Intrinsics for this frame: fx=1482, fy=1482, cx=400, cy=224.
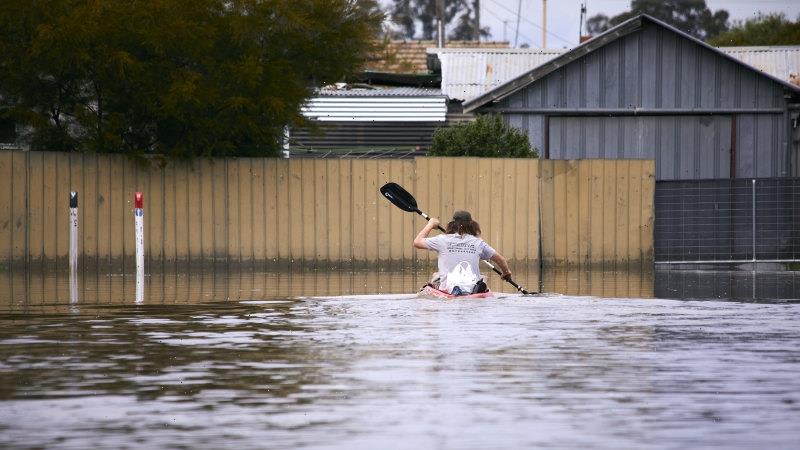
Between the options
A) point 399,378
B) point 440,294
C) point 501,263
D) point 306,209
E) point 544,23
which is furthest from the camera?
point 544,23

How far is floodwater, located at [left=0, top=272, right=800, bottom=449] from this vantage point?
7109 millimetres

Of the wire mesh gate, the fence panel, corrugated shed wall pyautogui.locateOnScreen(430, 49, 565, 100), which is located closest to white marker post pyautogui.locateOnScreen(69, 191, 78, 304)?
the fence panel

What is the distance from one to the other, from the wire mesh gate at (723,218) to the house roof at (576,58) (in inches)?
210

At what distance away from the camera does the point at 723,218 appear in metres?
25.6

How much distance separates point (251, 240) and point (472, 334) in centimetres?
1272

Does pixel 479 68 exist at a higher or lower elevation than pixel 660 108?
higher

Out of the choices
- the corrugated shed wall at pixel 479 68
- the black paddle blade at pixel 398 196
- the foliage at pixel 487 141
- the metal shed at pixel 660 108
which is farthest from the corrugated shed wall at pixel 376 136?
the black paddle blade at pixel 398 196

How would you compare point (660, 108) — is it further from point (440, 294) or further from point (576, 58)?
point (440, 294)

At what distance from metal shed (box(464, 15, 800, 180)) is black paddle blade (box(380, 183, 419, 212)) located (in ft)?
33.3

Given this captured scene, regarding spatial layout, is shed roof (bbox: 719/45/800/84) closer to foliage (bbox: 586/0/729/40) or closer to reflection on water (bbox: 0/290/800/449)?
reflection on water (bbox: 0/290/800/449)

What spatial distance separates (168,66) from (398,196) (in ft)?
15.4

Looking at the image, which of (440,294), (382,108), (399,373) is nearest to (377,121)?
(382,108)

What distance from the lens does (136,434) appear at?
7066 mm

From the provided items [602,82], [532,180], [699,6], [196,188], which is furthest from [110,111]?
[699,6]
